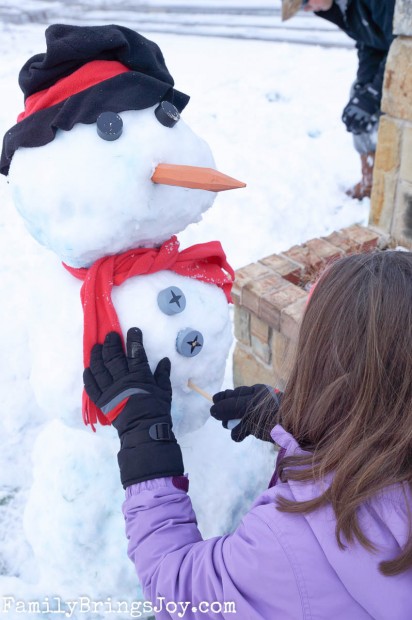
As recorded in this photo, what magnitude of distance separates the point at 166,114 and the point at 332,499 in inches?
34.8

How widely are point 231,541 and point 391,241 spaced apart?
1.81 metres

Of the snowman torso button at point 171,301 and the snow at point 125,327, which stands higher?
the snowman torso button at point 171,301

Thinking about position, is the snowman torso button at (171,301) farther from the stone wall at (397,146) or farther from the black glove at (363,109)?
the black glove at (363,109)

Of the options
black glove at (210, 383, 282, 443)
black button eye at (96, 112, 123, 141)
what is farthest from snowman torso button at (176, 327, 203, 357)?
black button eye at (96, 112, 123, 141)

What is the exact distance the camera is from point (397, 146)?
2.41 metres

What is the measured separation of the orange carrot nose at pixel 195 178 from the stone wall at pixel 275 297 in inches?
27.8

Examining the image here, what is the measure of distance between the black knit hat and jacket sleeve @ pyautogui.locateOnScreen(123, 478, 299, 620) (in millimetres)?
786

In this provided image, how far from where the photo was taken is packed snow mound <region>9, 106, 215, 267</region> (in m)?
1.23

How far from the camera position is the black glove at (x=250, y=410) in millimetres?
1345

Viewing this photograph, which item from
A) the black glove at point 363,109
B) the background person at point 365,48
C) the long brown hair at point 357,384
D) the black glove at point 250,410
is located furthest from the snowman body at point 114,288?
the black glove at point 363,109

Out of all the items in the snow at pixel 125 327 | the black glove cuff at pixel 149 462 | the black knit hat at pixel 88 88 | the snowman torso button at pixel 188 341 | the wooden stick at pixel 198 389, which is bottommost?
the snow at pixel 125 327

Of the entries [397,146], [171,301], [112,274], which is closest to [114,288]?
[112,274]

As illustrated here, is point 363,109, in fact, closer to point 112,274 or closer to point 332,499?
point 112,274

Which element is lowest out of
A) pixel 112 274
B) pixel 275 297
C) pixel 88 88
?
pixel 275 297
